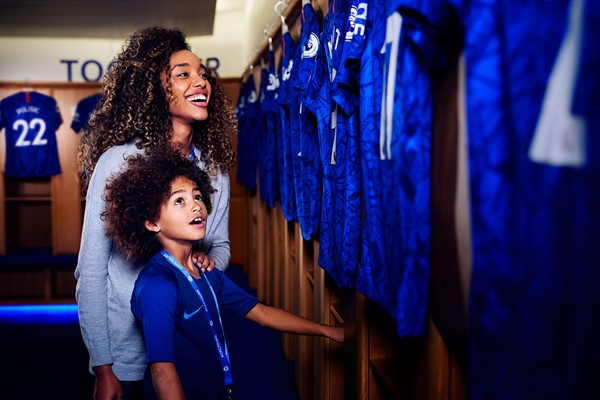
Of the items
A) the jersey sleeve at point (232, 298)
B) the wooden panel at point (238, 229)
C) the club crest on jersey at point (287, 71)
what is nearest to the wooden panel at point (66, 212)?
the wooden panel at point (238, 229)

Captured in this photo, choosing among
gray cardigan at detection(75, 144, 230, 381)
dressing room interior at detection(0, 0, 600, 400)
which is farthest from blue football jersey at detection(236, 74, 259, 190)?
gray cardigan at detection(75, 144, 230, 381)

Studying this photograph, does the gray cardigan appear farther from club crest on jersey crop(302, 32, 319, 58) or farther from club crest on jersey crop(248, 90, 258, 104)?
club crest on jersey crop(248, 90, 258, 104)

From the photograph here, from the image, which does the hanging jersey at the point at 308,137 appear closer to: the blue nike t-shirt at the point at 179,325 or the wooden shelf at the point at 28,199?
the blue nike t-shirt at the point at 179,325

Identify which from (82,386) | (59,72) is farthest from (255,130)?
(59,72)

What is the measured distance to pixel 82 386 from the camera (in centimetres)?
348

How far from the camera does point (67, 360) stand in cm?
398

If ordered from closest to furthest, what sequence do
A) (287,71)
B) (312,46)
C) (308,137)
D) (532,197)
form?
(532,197) < (312,46) < (308,137) < (287,71)

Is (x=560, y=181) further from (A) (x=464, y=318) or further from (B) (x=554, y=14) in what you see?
(A) (x=464, y=318)

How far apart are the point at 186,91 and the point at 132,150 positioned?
0.82ft

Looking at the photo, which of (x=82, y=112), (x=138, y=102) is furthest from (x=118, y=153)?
(x=82, y=112)

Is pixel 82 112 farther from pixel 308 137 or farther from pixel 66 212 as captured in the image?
pixel 308 137

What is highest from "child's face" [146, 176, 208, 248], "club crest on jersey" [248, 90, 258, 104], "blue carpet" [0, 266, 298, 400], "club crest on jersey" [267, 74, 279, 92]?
"club crest on jersey" [248, 90, 258, 104]

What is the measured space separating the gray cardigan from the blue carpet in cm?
178

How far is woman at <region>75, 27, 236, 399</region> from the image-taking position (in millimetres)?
1584
